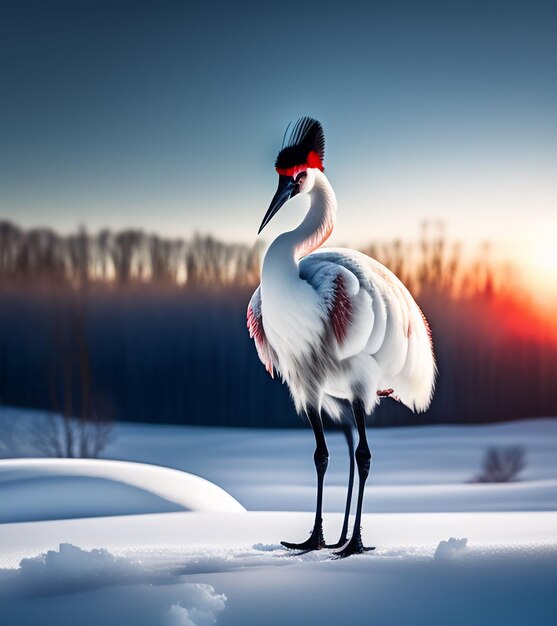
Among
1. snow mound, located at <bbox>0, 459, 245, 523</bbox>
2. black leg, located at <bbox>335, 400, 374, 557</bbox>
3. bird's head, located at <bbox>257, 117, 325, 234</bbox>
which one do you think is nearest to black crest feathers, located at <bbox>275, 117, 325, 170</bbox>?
bird's head, located at <bbox>257, 117, 325, 234</bbox>

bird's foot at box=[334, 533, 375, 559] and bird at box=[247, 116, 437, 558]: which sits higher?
bird at box=[247, 116, 437, 558]

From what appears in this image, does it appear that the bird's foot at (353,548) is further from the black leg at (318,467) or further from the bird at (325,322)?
the black leg at (318,467)

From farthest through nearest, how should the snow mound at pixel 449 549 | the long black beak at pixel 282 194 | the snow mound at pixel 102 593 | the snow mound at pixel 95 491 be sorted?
the snow mound at pixel 95 491
the long black beak at pixel 282 194
the snow mound at pixel 449 549
the snow mound at pixel 102 593

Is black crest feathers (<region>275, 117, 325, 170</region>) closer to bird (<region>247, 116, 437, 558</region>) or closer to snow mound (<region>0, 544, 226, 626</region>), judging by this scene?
bird (<region>247, 116, 437, 558</region>)

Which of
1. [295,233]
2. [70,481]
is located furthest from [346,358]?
[70,481]

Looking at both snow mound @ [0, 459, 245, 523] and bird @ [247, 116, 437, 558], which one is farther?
snow mound @ [0, 459, 245, 523]

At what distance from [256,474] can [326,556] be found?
7.84m

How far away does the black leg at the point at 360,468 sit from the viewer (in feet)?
12.4

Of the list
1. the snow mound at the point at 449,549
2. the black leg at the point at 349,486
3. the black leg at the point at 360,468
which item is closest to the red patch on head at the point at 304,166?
the black leg at the point at 360,468

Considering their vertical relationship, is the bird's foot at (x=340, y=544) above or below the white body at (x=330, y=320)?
below

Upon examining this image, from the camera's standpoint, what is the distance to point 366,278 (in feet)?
12.6

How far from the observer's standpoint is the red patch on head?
3842 mm

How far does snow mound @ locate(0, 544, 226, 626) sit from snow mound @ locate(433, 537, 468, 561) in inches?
36.5

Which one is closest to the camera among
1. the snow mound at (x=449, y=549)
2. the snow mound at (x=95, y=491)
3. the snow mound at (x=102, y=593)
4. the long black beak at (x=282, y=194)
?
the snow mound at (x=102, y=593)
